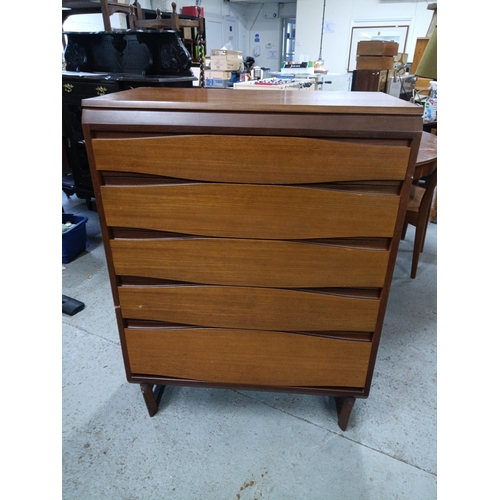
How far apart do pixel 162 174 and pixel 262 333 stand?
56 centimetres

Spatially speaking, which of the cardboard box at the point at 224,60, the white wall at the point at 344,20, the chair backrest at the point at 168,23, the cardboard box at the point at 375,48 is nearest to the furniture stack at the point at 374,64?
the cardboard box at the point at 375,48

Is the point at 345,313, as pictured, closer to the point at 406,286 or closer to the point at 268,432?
the point at 268,432

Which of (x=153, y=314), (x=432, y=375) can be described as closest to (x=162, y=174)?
(x=153, y=314)

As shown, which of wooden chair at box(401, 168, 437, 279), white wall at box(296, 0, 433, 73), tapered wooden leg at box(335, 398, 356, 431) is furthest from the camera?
white wall at box(296, 0, 433, 73)

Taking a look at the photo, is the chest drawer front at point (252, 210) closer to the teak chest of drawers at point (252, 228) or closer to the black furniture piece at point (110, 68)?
the teak chest of drawers at point (252, 228)

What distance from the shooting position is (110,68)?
255cm

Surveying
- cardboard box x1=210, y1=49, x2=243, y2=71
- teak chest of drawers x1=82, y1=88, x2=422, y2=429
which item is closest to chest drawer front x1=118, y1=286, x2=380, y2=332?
teak chest of drawers x1=82, y1=88, x2=422, y2=429

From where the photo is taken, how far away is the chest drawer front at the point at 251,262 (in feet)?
3.29

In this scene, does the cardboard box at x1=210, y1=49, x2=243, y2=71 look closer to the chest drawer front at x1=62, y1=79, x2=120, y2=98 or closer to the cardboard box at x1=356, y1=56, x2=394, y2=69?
the cardboard box at x1=356, y1=56, x2=394, y2=69

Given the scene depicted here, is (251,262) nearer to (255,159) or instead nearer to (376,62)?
(255,159)

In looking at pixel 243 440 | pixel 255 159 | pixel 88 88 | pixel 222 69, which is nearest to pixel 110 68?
pixel 88 88

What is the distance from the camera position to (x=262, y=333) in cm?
114

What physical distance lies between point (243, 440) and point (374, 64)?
3.77 meters

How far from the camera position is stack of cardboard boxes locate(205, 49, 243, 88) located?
382 centimetres
